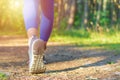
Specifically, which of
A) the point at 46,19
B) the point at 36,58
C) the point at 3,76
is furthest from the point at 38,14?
the point at 3,76

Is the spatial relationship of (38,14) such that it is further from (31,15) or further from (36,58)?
(36,58)

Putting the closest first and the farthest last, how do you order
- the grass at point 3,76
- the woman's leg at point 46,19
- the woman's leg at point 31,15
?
the grass at point 3,76 < the woman's leg at point 31,15 < the woman's leg at point 46,19

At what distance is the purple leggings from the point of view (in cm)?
281

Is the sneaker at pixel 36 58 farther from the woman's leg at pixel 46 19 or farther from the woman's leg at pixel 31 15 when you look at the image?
the woman's leg at pixel 46 19

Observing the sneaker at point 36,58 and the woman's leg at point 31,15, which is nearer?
the sneaker at point 36,58

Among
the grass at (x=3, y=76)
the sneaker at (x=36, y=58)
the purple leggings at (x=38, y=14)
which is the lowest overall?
the grass at (x=3, y=76)

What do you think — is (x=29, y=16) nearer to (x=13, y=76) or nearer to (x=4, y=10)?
(x=13, y=76)

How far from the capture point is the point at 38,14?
2939mm

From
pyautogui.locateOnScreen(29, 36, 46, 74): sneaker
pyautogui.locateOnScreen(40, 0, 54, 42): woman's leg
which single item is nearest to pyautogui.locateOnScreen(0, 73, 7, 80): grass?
pyautogui.locateOnScreen(29, 36, 46, 74): sneaker

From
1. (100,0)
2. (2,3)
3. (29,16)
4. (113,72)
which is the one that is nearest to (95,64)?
(113,72)

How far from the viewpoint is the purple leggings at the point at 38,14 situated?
9.22 feet

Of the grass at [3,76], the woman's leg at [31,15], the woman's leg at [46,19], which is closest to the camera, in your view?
the grass at [3,76]

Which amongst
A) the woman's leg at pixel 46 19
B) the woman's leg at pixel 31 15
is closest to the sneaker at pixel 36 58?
the woman's leg at pixel 31 15

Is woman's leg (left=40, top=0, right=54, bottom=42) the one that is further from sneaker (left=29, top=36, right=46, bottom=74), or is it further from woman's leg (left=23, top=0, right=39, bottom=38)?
sneaker (left=29, top=36, right=46, bottom=74)
